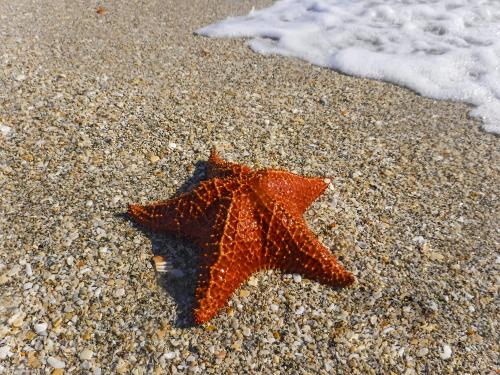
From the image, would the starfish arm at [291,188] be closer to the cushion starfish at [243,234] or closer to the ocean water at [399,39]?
the cushion starfish at [243,234]

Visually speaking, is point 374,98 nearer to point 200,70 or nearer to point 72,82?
point 200,70

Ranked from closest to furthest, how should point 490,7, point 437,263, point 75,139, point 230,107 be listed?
point 437,263
point 75,139
point 230,107
point 490,7

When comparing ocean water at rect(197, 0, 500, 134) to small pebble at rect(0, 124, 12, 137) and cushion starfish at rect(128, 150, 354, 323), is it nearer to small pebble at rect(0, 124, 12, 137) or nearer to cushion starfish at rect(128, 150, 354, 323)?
cushion starfish at rect(128, 150, 354, 323)

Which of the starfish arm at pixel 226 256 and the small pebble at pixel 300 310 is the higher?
the starfish arm at pixel 226 256

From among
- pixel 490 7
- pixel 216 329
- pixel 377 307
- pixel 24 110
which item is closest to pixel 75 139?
pixel 24 110

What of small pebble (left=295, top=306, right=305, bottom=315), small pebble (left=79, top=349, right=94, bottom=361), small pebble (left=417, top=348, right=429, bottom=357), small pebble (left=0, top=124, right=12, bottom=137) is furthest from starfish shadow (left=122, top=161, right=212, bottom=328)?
small pebble (left=0, top=124, right=12, bottom=137)

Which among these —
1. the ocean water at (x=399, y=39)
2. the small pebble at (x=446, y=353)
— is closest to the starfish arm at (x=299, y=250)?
the small pebble at (x=446, y=353)
